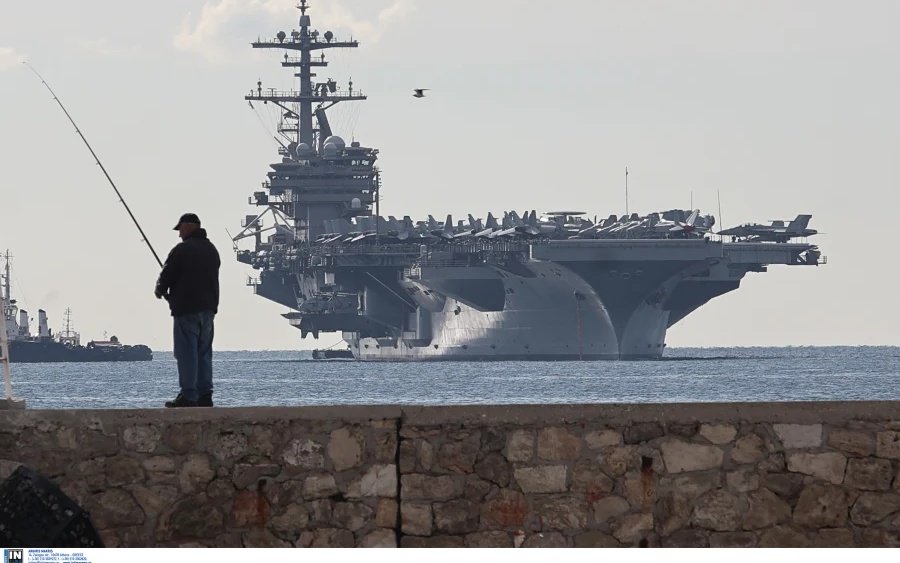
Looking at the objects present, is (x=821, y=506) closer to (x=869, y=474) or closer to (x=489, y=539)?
(x=869, y=474)

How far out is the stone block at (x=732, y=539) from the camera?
8305 millimetres

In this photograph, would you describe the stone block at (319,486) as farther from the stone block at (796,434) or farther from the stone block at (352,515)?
the stone block at (796,434)

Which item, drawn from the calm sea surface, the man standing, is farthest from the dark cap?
the calm sea surface

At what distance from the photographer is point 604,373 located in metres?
84.3

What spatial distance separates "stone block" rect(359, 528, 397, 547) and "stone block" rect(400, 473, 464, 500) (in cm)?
17

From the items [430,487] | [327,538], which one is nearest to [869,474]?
[430,487]

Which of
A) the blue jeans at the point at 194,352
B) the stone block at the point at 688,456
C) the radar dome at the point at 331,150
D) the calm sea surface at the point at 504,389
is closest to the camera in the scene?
the stone block at the point at 688,456

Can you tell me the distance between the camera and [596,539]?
327 inches

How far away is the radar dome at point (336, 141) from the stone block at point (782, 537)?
12889cm

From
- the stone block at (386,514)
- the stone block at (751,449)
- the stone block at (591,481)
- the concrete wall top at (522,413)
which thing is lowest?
the stone block at (386,514)

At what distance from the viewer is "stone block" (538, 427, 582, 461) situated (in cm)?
841

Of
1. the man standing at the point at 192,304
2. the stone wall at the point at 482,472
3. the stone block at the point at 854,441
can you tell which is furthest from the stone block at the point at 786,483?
the man standing at the point at 192,304

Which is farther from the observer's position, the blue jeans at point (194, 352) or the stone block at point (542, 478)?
the blue jeans at point (194, 352)

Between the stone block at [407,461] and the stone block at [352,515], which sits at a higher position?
the stone block at [407,461]
